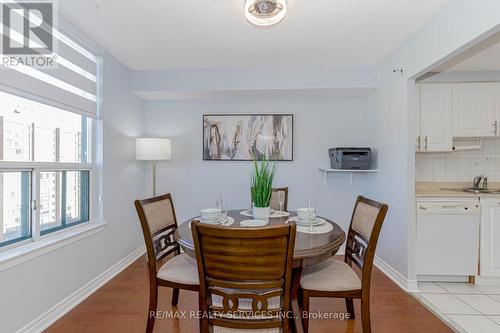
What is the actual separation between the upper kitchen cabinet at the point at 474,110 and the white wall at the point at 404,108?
69 cm

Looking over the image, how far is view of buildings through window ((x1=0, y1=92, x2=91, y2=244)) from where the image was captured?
5.83 feet

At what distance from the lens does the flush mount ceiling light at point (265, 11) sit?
187cm

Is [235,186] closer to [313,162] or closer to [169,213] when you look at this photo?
[313,162]

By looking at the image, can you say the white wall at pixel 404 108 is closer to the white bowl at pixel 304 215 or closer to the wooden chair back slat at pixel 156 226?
the white bowl at pixel 304 215

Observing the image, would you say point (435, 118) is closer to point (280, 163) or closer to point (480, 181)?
point (480, 181)

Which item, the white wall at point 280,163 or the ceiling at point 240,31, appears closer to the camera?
the ceiling at point 240,31

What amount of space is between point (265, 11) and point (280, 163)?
210 centimetres

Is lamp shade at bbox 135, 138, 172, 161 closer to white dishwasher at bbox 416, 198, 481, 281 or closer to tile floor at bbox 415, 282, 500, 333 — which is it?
white dishwasher at bbox 416, 198, 481, 281

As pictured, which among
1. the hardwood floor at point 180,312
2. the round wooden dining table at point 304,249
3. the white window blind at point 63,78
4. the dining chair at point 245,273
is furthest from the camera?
the hardwood floor at point 180,312

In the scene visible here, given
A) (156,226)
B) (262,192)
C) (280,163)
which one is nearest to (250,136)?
(280,163)

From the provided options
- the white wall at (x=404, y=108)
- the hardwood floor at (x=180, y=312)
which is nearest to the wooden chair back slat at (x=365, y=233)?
the hardwood floor at (x=180, y=312)

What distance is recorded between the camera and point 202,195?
3793 millimetres

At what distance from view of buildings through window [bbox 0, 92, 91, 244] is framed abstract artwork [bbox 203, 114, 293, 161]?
1566 millimetres

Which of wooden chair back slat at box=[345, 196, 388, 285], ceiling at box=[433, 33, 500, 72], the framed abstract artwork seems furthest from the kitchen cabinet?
the framed abstract artwork
